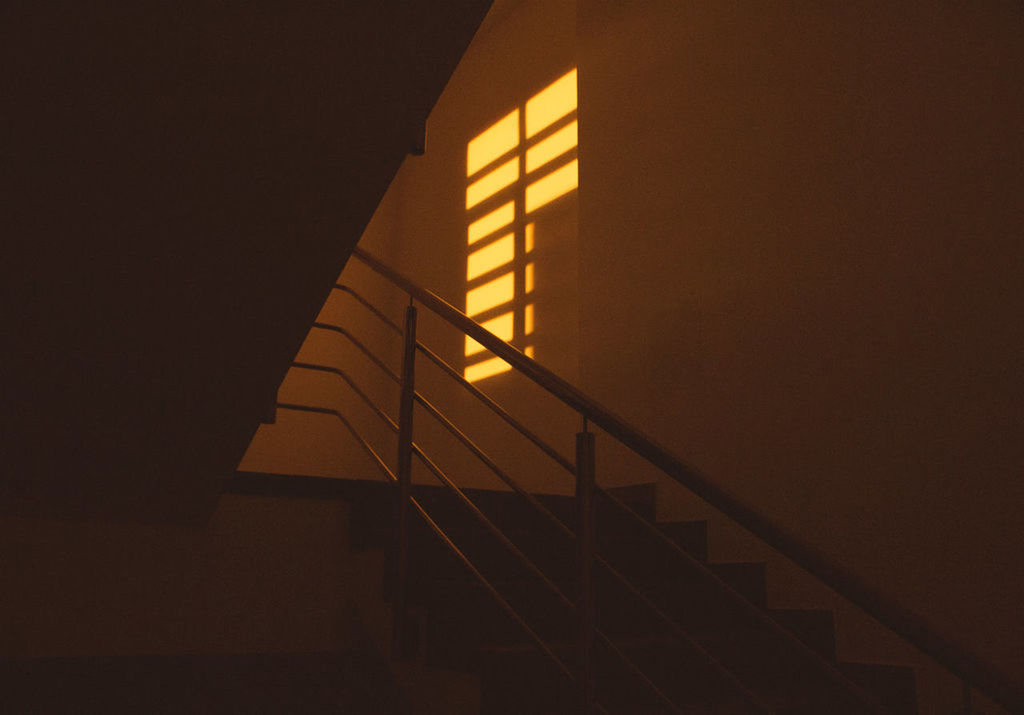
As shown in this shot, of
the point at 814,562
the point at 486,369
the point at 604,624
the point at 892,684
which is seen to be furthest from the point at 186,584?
the point at 486,369

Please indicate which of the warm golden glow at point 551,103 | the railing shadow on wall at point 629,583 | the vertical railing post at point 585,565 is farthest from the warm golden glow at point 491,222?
the vertical railing post at point 585,565

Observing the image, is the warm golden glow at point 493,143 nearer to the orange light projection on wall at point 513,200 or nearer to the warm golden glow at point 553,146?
the orange light projection on wall at point 513,200

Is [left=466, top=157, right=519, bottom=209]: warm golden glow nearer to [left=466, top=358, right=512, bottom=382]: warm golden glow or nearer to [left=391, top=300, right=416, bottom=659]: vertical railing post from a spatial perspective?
[left=466, top=358, right=512, bottom=382]: warm golden glow

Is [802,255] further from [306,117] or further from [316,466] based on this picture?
[316,466]

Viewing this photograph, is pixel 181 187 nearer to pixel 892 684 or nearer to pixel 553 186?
pixel 892 684

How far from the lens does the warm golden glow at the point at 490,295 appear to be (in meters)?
3.94

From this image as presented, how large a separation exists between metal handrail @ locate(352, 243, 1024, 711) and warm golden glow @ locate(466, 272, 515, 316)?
7.07 ft

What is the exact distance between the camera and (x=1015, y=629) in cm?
198

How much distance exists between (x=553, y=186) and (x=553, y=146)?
0.20 m

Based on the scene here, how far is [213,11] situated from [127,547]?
130 centimetres

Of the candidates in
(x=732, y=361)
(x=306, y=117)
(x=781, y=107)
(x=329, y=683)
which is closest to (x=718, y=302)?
(x=732, y=361)

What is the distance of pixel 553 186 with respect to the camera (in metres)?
3.76

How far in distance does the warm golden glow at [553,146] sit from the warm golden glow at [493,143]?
167 millimetres

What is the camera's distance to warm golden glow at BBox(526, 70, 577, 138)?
12.4 ft
